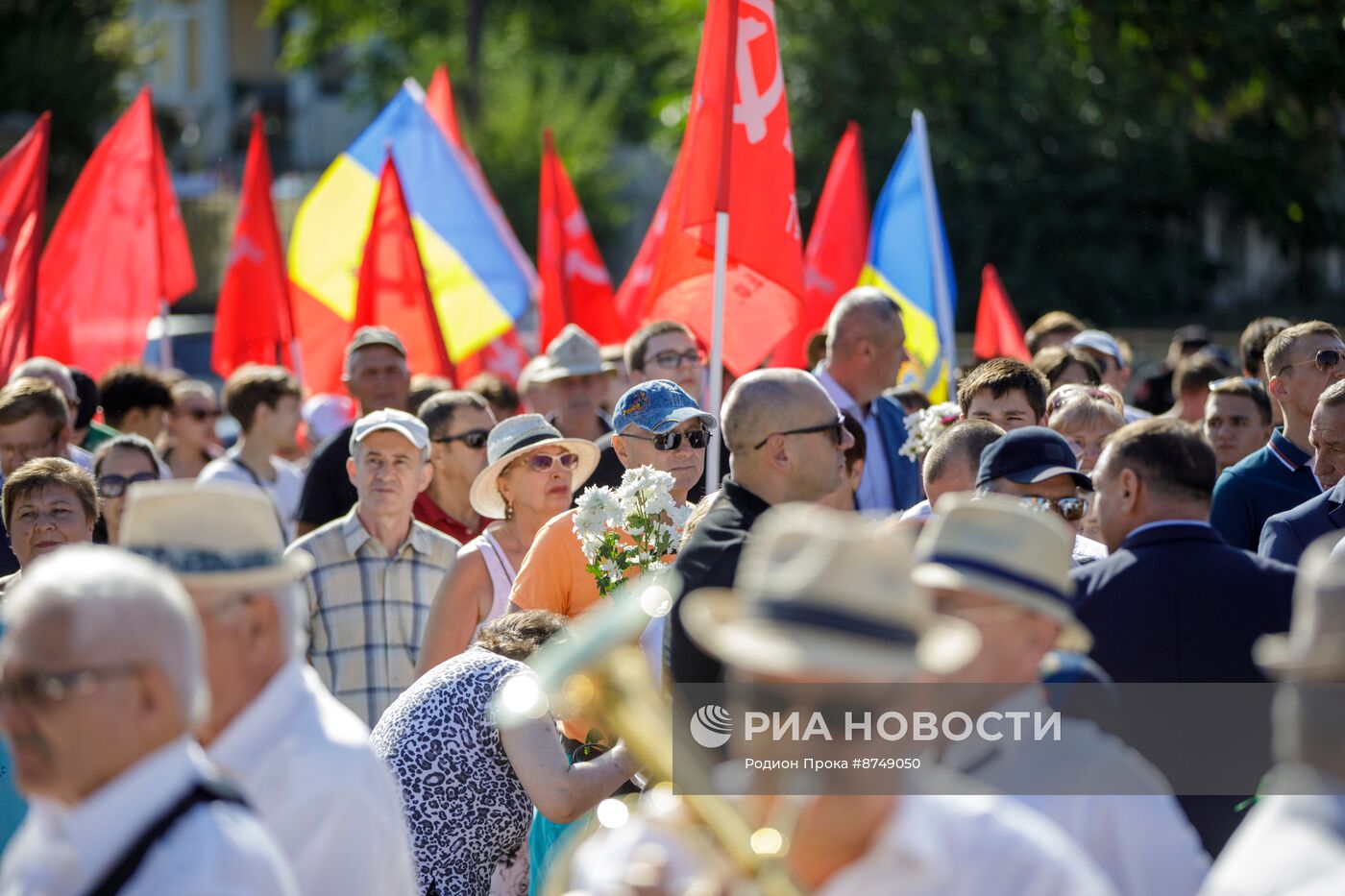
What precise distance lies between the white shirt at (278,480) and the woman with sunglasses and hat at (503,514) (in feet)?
6.72

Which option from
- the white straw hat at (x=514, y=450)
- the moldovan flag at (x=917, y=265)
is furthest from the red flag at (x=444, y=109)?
the white straw hat at (x=514, y=450)

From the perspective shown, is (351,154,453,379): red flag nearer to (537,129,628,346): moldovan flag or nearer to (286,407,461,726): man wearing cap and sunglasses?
(537,129,628,346): moldovan flag

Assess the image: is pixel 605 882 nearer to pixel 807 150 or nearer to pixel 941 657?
pixel 941 657

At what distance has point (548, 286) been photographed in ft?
36.2

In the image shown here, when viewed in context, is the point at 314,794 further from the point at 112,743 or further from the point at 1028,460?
the point at 1028,460

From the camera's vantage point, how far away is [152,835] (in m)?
2.33

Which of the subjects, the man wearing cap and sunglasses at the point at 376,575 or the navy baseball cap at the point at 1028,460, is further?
the man wearing cap and sunglasses at the point at 376,575

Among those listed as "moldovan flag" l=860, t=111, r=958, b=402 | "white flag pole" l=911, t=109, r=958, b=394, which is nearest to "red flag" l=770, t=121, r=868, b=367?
"moldovan flag" l=860, t=111, r=958, b=402

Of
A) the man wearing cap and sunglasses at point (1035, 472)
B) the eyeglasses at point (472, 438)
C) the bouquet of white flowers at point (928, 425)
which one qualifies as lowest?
the eyeglasses at point (472, 438)

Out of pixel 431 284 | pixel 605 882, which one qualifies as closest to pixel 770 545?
pixel 605 882

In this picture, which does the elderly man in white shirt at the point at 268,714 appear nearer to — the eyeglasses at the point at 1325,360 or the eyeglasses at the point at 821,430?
the eyeglasses at the point at 821,430

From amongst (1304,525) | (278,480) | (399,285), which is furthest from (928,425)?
(399,285)

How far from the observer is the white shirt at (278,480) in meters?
8.02

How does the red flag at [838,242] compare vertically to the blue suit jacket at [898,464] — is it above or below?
above
